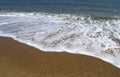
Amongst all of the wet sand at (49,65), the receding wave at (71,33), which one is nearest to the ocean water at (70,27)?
the receding wave at (71,33)

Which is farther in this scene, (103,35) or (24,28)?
(24,28)

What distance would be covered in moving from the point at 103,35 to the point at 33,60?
11.0 ft

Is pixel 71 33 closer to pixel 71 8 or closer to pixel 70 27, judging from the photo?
pixel 70 27

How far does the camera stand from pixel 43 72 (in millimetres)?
6758

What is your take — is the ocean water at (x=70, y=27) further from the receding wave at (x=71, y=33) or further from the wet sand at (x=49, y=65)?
the wet sand at (x=49, y=65)

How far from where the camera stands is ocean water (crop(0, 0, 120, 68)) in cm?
848

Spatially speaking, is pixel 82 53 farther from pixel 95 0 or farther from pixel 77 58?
pixel 95 0

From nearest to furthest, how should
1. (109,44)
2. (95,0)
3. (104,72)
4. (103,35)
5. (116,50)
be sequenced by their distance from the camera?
(104,72), (116,50), (109,44), (103,35), (95,0)

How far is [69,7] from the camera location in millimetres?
15695

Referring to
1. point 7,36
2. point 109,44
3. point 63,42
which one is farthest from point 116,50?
point 7,36

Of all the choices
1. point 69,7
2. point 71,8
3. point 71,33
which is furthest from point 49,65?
point 69,7

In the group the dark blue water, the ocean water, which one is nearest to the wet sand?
the ocean water

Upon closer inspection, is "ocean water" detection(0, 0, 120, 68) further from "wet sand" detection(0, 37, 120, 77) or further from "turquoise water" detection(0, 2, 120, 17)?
"wet sand" detection(0, 37, 120, 77)

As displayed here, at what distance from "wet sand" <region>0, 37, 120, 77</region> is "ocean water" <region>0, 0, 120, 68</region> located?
0.40 m
